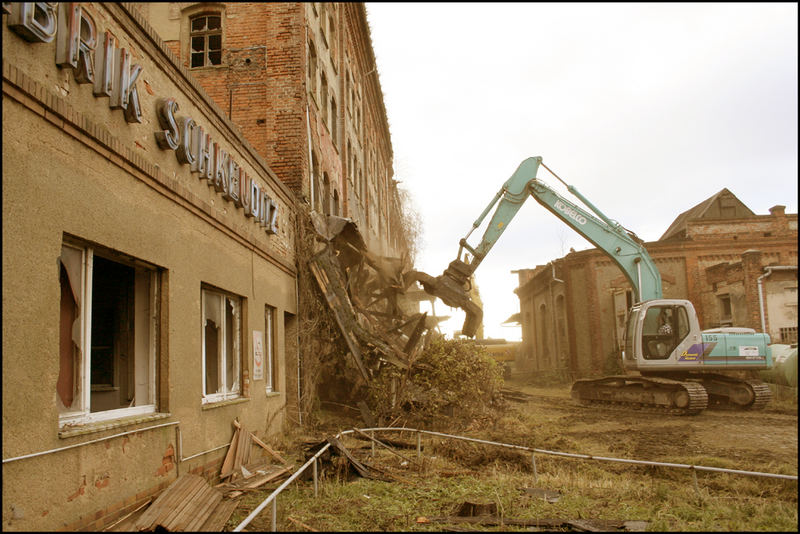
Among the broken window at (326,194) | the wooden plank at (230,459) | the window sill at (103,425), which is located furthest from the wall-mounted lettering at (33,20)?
the broken window at (326,194)

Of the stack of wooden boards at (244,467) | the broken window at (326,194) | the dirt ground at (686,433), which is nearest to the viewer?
the stack of wooden boards at (244,467)

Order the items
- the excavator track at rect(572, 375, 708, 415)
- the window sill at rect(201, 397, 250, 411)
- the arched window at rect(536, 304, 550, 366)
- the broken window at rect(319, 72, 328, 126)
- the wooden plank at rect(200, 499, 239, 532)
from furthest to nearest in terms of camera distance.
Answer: the arched window at rect(536, 304, 550, 366) < the broken window at rect(319, 72, 328, 126) < the excavator track at rect(572, 375, 708, 415) < the window sill at rect(201, 397, 250, 411) < the wooden plank at rect(200, 499, 239, 532)

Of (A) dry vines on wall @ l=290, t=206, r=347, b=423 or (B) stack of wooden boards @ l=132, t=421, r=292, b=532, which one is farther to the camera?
(A) dry vines on wall @ l=290, t=206, r=347, b=423

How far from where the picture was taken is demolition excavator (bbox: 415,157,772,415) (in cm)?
1516

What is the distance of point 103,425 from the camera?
4793 millimetres

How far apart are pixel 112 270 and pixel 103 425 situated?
2.59 m

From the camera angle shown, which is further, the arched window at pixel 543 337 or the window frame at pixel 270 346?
the arched window at pixel 543 337

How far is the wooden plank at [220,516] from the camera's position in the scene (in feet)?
16.8

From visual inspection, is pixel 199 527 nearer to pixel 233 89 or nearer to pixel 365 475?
pixel 365 475

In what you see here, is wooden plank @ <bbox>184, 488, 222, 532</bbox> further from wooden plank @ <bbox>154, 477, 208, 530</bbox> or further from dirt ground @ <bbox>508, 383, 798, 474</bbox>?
dirt ground @ <bbox>508, 383, 798, 474</bbox>

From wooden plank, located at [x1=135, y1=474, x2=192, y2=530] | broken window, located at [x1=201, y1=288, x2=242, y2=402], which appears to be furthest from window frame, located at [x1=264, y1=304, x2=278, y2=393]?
wooden plank, located at [x1=135, y1=474, x2=192, y2=530]

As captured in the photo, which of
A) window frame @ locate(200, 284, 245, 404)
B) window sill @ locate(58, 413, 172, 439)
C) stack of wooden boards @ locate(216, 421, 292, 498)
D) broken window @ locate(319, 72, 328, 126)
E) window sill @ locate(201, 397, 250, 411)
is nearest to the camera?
window sill @ locate(58, 413, 172, 439)

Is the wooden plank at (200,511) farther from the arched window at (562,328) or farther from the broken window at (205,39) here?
the arched window at (562,328)

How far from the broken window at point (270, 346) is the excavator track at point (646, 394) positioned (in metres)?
10.2
